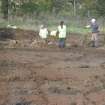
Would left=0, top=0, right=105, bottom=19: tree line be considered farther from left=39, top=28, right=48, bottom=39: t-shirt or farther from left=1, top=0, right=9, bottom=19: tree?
left=39, top=28, right=48, bottom=39: t-shirt

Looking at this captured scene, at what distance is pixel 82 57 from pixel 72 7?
24020mm

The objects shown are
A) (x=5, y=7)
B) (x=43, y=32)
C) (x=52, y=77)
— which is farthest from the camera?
(x=5, y=7)

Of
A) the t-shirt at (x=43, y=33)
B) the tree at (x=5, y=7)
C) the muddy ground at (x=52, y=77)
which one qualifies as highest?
the tree at (x=5, y=7)

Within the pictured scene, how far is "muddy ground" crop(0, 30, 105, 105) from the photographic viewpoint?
1175 centimetres

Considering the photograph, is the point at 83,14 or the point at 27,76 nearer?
the point at 27,76

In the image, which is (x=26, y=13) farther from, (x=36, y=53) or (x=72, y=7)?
(x=36, y=53)

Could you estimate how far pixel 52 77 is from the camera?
15.2 metres

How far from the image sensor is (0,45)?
26.1m

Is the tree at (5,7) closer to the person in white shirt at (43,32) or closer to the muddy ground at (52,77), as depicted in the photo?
the person in white shirt at (43,32)

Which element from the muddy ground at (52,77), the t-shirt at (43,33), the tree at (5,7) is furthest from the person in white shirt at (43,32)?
the tree at (5,7)

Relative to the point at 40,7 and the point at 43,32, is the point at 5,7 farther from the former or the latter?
the point at 43,32

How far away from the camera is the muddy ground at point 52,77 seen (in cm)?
1175

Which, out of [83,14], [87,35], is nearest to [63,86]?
[87,35]

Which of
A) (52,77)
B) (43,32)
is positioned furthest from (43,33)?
(52,77)
